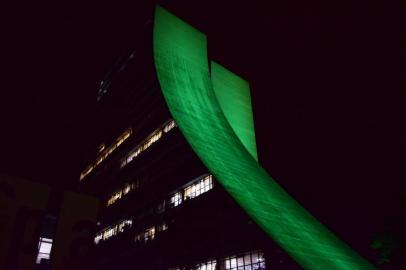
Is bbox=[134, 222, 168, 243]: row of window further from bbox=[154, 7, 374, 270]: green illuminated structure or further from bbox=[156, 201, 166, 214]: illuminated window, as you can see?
bbox=[154, 7, 374, 270]: green illuminated structure

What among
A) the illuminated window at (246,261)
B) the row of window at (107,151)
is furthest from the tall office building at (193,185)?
the row of window at (107,151)

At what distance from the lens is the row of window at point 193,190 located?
24.7 m

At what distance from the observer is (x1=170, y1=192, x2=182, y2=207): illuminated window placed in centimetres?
2698

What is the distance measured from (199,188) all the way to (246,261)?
791cm

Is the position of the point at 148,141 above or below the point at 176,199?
above

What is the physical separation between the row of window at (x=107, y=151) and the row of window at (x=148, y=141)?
9.16 feet

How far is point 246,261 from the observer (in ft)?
61.6

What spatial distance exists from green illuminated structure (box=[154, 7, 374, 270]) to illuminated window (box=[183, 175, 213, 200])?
4607 millimetres

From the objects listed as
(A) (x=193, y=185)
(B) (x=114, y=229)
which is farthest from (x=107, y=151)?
(A) (x=193, y=185)

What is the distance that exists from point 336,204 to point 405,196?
17.3ft

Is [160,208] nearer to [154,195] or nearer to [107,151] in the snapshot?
[154,195]

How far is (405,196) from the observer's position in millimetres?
14594

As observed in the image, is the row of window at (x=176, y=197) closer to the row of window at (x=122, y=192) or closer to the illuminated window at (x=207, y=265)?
the row of window at (x=122, y=192)

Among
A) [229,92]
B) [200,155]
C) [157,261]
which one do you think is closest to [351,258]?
[200,155]
